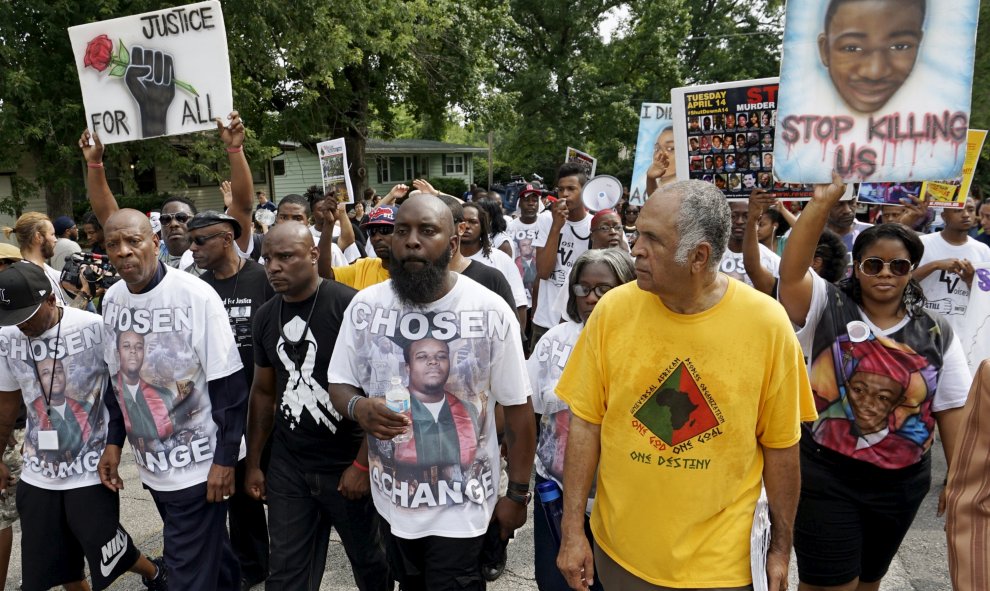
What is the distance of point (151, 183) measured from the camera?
28109 mm

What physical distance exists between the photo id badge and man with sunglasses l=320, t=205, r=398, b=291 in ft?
5.51

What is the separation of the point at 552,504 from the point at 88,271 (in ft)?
17.1

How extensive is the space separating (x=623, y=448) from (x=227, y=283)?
2.77 metres

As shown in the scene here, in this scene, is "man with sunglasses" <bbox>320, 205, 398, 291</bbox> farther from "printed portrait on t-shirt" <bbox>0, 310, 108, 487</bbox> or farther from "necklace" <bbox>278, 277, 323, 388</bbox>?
"printed portrait on t-shirt" <bbox>0, 310, 108, 487</bbox>

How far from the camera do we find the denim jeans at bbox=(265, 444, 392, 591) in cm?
332

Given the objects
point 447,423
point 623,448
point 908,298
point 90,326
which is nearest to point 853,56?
point 908,298

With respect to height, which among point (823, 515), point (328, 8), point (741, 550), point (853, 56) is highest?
point (328, 8)

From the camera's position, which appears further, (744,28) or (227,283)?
(744,28)

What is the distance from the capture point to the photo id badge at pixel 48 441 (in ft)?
11.1

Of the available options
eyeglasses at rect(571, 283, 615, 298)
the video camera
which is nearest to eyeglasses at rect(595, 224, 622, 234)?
eyeglasses at rect(571, 283, 615, 298)

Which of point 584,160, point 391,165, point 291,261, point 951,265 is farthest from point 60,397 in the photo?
point 391,165

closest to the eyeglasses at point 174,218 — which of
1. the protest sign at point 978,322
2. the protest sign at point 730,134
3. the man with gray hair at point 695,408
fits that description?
the protest sign at point 730,134

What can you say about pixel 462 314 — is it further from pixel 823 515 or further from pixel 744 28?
pixel 744 28

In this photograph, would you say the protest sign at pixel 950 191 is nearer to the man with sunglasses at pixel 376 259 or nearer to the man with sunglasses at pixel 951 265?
the man with sunglasses at pixel 951 265
